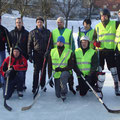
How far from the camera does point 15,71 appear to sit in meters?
4.29

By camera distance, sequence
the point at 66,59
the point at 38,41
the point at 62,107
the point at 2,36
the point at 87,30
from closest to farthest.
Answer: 1. the point at 62,107
2. the point at 66,59
3. the point at 38,41
4. the point at 2,36
5. the point at 87,30

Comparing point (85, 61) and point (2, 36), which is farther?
point (2, 36)

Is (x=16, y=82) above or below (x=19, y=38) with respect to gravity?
below

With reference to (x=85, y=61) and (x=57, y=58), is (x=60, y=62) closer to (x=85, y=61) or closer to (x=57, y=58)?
(x=57, y=58)

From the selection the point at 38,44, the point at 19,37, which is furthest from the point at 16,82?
the point at 19,37

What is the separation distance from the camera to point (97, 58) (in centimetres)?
430

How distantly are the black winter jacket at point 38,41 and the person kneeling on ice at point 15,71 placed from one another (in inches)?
10.7

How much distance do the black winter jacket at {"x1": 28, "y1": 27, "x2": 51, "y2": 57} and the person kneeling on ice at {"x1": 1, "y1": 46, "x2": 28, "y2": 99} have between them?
0.27 m

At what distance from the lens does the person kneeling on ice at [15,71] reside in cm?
419

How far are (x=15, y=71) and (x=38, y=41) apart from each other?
85cm

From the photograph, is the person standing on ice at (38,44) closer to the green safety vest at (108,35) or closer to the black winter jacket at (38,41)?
the black winter jacket at (38,41)

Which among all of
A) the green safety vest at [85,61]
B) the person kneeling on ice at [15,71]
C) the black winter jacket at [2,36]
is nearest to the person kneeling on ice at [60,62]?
the green safety vest at [85,61]

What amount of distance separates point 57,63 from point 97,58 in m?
0.90

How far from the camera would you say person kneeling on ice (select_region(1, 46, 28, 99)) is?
4188mm
